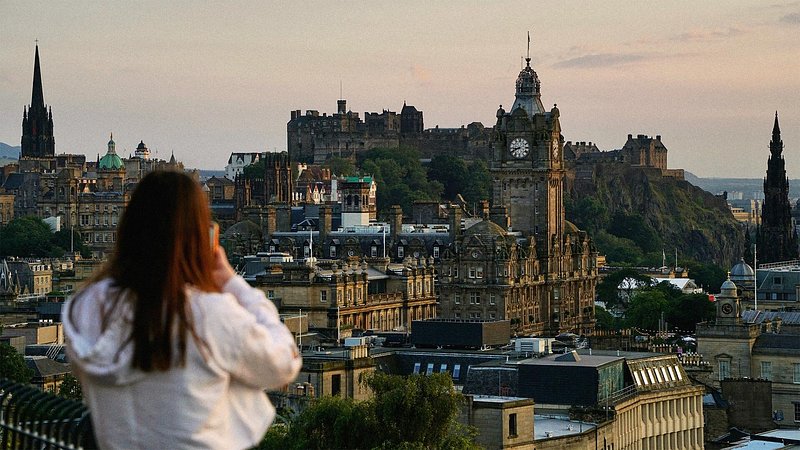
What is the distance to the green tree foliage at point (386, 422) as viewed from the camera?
41344 mm

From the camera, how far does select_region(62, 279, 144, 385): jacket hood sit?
23.5ft

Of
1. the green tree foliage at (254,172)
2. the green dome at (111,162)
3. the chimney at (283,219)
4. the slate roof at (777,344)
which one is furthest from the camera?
the green dome at (111,162)

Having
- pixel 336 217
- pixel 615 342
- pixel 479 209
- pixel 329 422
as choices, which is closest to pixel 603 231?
pixel 479 209

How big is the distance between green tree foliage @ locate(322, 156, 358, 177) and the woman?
171599mm

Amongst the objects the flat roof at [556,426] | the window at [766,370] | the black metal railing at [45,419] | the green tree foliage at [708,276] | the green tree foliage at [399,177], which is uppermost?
the green tree foliage at [399,177]

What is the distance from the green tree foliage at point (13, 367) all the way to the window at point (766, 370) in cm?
2901

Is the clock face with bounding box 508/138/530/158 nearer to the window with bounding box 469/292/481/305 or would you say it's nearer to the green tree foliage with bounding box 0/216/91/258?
the window with bounding box 469/292/481/305

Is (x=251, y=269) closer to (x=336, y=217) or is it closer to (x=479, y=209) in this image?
(x=336, y=217)

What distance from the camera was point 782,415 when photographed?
66.6 m

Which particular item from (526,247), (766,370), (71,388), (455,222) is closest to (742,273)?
(526,247)

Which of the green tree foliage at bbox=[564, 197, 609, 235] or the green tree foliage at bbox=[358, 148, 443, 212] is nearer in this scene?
the green tree foliage at bbox=[358, 148, 443, 212]

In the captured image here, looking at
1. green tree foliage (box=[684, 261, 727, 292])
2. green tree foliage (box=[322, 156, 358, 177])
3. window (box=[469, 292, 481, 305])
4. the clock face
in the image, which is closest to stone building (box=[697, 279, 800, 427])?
window (box=[469, 292, 481, 305])

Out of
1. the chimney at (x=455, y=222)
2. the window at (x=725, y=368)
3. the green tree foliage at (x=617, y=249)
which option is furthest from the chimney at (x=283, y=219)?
the window at (x=725, y=368)

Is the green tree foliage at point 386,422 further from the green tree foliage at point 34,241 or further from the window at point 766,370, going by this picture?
the green tree foliage at point 34,241
